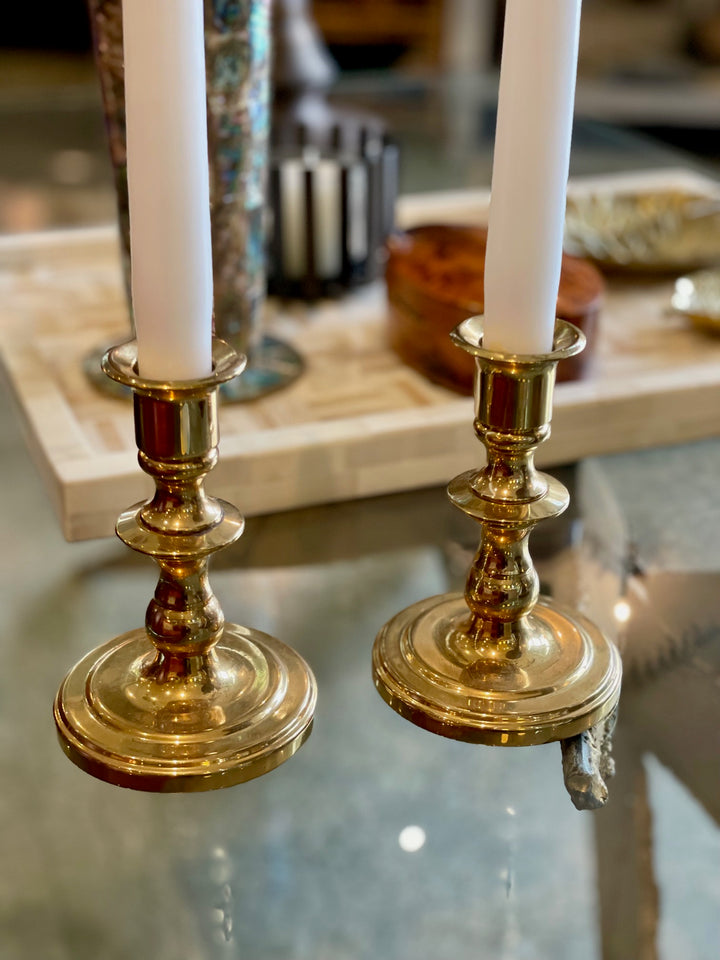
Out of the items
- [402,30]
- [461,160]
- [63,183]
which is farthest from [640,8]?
[63,183]

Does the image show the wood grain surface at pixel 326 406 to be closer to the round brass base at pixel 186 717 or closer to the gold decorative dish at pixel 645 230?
the gold decorative dish at pixel 645 230

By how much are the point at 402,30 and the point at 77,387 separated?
1726mm

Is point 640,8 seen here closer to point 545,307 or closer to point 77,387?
point 77,387

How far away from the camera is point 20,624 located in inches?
16.8

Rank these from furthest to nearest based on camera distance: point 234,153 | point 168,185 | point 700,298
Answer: point 700,298 → point 234,153 → point 168,185

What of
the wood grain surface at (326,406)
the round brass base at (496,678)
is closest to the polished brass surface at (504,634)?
the round brass base at (496,678)

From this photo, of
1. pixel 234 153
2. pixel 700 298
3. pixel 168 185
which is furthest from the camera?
pixel 700 298

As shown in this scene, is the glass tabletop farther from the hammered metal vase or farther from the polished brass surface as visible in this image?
the hammered metal vase

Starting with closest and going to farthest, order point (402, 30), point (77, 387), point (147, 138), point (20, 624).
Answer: point (147, 138) < point (20, 624) < point (77, 387) < point (402, 30)

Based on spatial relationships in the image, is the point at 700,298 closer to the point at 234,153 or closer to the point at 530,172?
the point at 234,153

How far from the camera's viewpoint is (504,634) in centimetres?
37

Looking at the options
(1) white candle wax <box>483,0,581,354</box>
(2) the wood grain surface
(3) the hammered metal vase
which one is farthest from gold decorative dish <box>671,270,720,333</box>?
(1) white candle wax <box>483,0,581,354</box>

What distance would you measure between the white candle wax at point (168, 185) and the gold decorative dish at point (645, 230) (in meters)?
0.49

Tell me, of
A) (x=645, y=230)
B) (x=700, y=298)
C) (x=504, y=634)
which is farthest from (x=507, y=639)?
(x=645, y=230)
